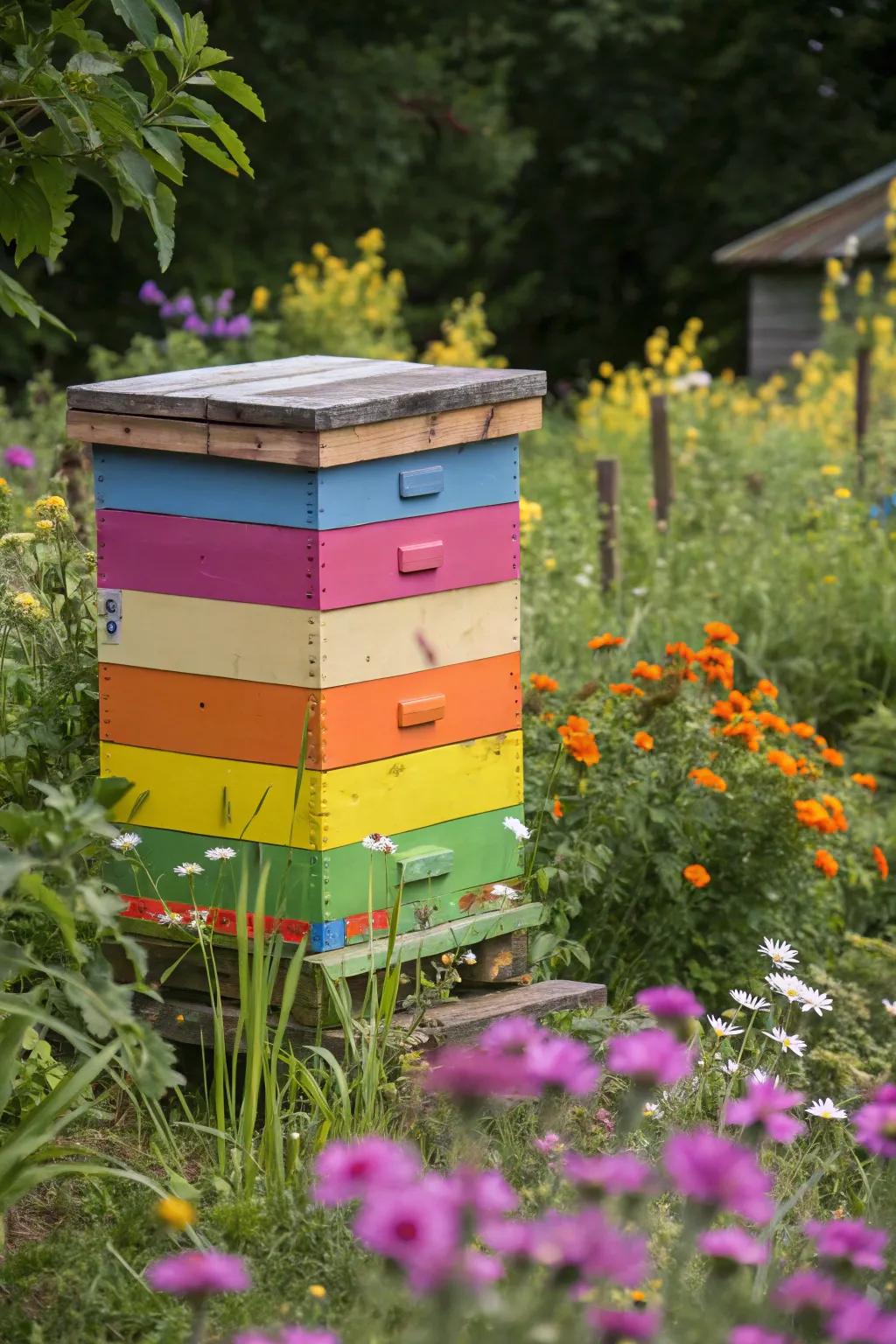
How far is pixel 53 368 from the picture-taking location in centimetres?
1703

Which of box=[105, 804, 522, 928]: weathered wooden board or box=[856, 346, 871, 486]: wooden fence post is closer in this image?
box=[105, 804, 522, 928]: weathered wooden board

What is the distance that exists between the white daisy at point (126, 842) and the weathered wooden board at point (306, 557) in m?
0.46

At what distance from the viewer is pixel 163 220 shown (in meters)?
2.76

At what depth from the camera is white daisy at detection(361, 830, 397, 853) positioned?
9.57 ft

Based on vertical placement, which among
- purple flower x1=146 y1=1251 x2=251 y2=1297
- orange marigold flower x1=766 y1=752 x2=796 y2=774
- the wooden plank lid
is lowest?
orange marigold flower x1=766 y1=752 x2=796 y2=774

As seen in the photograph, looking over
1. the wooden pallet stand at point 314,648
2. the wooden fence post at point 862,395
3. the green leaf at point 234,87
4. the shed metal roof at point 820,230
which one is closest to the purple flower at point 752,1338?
the wooden pallet stand at point 314,648

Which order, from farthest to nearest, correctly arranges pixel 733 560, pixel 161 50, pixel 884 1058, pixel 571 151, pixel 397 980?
pixel 571 151 < pixel 733 560 < pixel 884 1058 < pixel 397 980 < pixel 161 50

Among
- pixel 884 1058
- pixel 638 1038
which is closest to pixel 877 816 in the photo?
pixel 884 1058

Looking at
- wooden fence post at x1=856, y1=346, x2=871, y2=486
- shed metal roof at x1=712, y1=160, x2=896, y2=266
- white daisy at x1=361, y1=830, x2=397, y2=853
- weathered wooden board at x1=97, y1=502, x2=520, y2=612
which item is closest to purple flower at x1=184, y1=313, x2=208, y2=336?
wooden fence post at x1=856, y1=346, x2=871, y2=486

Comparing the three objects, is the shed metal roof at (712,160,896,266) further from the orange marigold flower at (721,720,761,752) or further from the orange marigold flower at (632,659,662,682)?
the orange marigold flower at (721,720,761,752)

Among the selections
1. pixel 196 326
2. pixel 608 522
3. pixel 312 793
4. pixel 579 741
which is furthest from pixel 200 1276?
pixel 196 326

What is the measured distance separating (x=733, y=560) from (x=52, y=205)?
14.0 ft

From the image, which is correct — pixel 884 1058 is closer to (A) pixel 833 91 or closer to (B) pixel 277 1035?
(B) pixel 277 1035

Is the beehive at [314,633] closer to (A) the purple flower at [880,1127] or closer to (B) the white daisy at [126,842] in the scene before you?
(B) the white daisy at [126,842]
